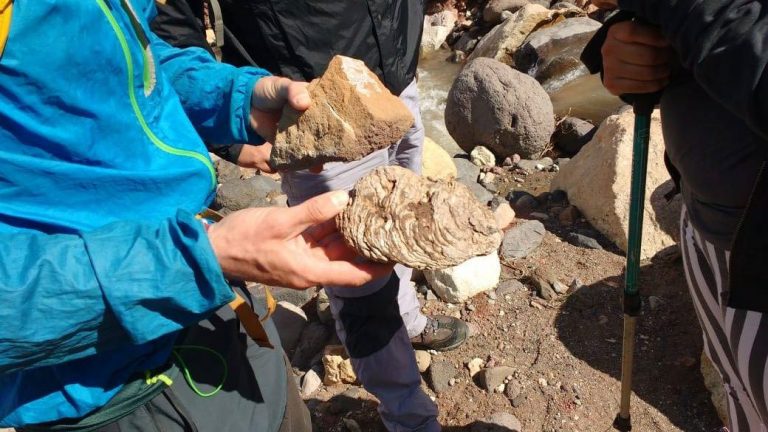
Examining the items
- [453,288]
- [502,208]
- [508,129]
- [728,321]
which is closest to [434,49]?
[508,129]

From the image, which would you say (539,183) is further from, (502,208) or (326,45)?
(326,45)

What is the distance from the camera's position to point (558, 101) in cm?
842

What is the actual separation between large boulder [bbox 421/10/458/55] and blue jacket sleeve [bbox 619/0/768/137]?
1073 centimetres

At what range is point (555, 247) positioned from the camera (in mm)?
4660

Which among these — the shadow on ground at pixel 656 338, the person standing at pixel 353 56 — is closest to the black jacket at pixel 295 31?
the person standing at pixel 353 56

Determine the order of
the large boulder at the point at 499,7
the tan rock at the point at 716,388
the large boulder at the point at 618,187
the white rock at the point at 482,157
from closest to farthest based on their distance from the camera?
the tan rock at the point at 716,388 → the large boulder at the point at 618,187 → the white rock at the point at 482,157 → the large boulder at the point at 499,7

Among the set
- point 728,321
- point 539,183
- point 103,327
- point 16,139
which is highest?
point 16,139

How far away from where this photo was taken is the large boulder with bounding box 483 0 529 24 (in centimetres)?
1177

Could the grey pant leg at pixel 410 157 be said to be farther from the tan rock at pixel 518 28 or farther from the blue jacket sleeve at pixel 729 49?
the tan rock at pixel 518 28

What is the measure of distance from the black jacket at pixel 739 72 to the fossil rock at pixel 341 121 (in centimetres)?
87

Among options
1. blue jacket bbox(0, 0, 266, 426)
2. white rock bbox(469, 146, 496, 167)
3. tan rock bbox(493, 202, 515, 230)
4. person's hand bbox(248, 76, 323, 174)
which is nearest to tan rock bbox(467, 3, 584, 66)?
white rock bbox(469, 146, 496, 167)

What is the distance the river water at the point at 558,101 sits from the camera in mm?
7777

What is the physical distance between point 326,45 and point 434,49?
1010 cm

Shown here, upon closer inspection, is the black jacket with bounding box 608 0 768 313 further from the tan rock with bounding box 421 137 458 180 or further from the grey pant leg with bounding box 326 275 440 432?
the tan rock with bounding box 421 137 458 180
